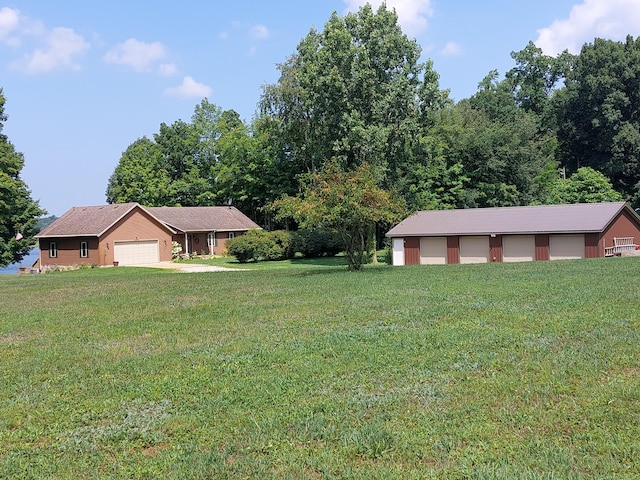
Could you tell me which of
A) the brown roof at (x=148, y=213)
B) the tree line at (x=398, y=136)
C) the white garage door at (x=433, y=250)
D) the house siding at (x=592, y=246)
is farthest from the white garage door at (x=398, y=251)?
the brown roof at (x=148, y=213)

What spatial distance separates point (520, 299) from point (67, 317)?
9881 mm

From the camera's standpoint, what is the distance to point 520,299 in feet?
39.9

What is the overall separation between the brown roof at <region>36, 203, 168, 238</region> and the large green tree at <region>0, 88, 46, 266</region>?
6704mm

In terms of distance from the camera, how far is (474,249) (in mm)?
36094

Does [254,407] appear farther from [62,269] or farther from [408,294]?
[62,269]

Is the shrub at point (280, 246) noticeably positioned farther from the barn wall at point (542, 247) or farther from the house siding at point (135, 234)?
the barn wall at point (542, 247)

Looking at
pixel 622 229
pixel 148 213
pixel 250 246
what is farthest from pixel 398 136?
pixel 148 213

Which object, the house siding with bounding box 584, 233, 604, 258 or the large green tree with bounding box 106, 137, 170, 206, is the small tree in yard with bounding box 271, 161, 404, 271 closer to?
the house siding with bounding box 584, 233, 604, 258

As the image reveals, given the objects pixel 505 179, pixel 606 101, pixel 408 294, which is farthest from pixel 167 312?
pixel 606 101

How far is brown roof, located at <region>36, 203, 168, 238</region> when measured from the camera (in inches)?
1626

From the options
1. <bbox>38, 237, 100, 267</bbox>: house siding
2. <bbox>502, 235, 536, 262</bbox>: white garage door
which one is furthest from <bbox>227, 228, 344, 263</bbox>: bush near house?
<bbox>502, 235, 536, 262</bbox>: white garage door

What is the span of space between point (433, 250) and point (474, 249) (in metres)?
2.66

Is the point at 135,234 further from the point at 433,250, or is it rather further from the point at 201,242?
the point at 433,250

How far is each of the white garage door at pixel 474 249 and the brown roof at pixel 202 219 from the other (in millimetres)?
20946
